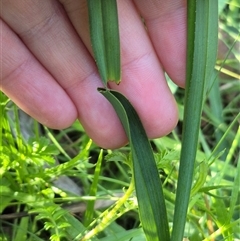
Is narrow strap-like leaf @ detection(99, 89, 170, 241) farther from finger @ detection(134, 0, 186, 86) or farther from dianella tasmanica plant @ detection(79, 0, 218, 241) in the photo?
finger @ detection(134, 0, 186, 86)

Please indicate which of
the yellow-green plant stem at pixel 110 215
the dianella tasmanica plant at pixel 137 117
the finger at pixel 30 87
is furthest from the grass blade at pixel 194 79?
the finger at pixel 30 87

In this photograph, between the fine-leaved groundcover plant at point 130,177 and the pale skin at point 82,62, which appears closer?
the fine-leaved groundcover plant at point 130,177

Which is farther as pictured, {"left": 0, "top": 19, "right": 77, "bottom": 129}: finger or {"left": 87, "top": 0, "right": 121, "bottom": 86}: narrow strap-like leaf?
{"left": 0, "top": 19, "right": 77, "bottom": 129}: finger

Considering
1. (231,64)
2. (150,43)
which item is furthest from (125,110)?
(231,64)

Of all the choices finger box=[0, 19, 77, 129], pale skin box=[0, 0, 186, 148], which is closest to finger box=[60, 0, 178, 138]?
pale skin box=[0, 0, 186, 148]

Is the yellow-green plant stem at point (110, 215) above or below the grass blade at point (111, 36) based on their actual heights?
below

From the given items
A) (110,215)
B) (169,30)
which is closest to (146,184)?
(110,215)

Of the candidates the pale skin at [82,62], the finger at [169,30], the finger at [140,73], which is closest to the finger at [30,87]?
the pale skin at [82,62]

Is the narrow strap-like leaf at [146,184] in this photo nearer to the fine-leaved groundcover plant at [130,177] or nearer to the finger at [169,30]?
the fine-leaved groundcover plant at [130,177]
